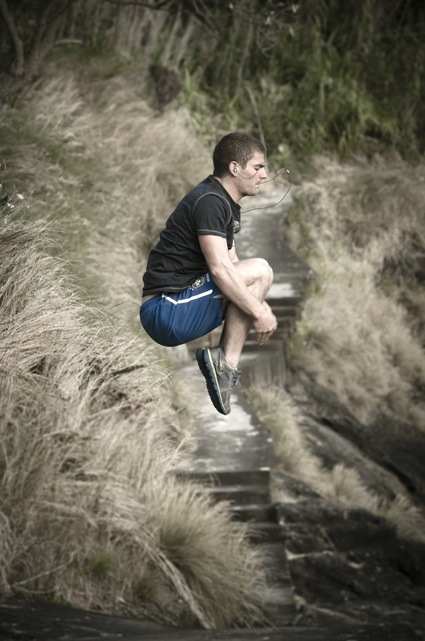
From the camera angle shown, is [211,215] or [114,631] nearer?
[211,215]

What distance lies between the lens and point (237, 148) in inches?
171

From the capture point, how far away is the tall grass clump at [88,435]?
18.6 feet

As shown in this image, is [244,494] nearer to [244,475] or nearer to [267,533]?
[244,475]

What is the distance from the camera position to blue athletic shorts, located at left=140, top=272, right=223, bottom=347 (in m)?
4.68

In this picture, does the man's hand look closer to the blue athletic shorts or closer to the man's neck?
the blue athletic shorts

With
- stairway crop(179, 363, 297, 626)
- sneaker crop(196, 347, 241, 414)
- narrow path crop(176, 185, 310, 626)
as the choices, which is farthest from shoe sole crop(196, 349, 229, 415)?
stairway crop(179, 363, 297, 626)

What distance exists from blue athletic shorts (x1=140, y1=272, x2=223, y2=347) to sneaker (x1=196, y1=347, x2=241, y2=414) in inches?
4.9

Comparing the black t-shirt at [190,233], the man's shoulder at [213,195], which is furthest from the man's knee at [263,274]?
the man's shoulder at [213,195]

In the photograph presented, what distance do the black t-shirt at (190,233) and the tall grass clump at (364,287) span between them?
8.37 m

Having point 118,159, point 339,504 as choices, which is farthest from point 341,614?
point 118,159

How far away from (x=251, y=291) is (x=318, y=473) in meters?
6.92

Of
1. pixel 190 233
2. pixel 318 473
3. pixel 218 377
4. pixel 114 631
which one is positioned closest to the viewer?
pixel 190 233

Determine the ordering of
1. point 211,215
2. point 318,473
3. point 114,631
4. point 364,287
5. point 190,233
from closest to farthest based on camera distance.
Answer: point 211,215
point 190,233
point 114,631
point 318,473
point 364,287

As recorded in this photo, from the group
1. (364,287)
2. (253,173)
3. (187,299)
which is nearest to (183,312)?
(187,299)
